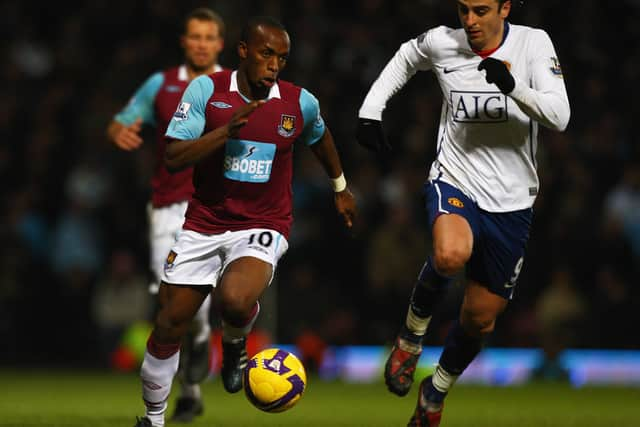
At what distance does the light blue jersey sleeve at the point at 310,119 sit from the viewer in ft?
24.9

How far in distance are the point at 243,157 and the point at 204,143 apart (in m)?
0.50

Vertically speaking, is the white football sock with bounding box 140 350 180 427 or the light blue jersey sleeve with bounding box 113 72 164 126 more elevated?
the light blue jersey sleeve with bounding box 113 72 164 126

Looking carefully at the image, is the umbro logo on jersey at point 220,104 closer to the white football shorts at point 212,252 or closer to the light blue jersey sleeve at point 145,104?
the white football shorts at point 212,252

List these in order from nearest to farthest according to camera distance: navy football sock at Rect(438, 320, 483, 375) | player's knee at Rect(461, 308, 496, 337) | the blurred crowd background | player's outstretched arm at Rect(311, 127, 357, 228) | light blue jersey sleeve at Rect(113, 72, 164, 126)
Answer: player's knee at Rect(461, 308, 496, 337) → navy football sock at Rect(438, 320, 483, 375) → player's outstretched arm at Rect(311, 127, 357, 228) → light blue jersey sleeve at Rect(113, 72, 164, 126) → the blurred crowd background

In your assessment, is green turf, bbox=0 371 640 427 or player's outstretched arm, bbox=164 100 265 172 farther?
green turf, bbox=0 371 640 427

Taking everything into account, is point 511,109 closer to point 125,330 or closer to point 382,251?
point 382,251

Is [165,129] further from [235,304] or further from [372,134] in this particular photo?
[235,304]

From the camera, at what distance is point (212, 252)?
7418 mm

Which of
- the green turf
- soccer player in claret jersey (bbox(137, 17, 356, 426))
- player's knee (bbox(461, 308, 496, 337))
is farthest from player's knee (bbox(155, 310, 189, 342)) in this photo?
player's knee (bbox(461, 308, 496, 337))

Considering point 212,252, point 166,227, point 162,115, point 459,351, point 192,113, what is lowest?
point 166,227

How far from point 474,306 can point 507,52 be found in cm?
152

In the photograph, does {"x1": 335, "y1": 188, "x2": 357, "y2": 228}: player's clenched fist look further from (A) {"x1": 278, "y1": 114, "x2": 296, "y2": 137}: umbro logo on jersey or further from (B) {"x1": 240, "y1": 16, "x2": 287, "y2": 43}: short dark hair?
(B) {"x1": 240, "y1": 16, "x2": 287, "y2": 43}: short dark hair

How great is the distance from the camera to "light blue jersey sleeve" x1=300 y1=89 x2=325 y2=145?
7598mm

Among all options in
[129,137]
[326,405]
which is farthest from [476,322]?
[326,405]
